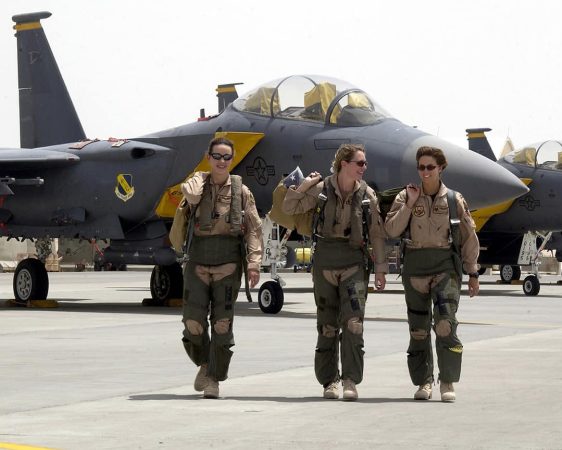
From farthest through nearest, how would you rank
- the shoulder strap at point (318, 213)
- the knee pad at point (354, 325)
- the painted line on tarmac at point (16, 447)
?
the shoulder strap at point (318, 213), the knee pad at point (354, 325), the painted line on tarmac at point (16, 447)

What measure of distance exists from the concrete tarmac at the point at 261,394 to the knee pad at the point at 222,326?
438mm

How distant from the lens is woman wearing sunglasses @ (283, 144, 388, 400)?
330 inches

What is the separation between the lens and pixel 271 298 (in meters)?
17.8

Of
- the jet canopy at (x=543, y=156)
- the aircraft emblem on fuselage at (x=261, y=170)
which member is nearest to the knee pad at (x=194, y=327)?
the aircraft emblem on fuselage at (x=261, y=170)

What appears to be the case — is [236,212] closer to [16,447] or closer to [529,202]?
[16,447]

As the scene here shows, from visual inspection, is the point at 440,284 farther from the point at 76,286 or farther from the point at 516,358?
the point at 76,286

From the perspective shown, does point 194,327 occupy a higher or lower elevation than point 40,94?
lower

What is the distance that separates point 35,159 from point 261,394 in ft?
38.3

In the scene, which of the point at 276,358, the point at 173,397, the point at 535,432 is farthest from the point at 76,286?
the point at 535,432

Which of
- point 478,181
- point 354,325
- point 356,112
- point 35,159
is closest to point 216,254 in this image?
point 354,325

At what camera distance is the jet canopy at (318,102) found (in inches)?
669

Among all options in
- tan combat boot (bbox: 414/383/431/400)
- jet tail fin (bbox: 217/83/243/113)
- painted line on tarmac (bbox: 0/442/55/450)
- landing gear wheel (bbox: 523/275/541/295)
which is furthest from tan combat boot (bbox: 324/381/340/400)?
jet tail fin (bbox: 217/83/243/113)

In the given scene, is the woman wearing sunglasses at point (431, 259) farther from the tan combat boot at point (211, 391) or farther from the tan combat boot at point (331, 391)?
the tan combat boot at point (211, 391)

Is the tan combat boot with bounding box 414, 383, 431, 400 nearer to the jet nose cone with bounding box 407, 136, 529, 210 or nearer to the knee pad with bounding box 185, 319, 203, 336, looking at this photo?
the knee pad with bounding box 185, 319, 203, 336
